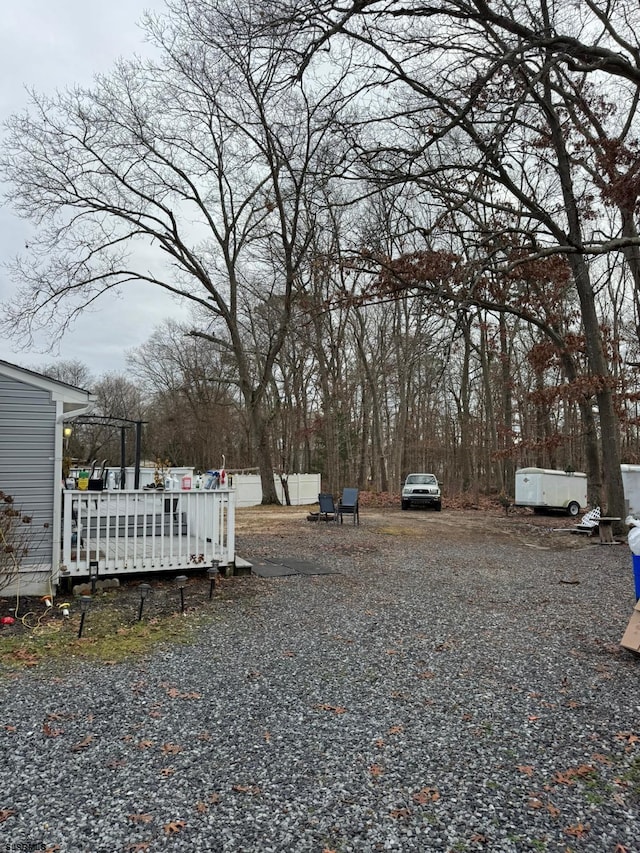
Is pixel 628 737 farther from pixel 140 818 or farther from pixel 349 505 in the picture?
pixel 349 505

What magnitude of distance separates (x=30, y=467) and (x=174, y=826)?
193 inches

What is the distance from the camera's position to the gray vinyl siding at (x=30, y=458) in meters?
6.25

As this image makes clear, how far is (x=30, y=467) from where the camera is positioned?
20.8 feet

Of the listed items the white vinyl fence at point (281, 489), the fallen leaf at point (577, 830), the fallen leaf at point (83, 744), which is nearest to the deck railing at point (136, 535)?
the fallen leaf at point (83, 744)

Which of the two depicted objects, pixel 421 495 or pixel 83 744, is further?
pixel 421 495

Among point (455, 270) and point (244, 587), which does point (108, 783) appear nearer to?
point (244, 587)

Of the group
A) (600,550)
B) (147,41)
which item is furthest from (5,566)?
(600,550)

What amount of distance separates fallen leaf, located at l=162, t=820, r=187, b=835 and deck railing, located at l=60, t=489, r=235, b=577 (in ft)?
14.6

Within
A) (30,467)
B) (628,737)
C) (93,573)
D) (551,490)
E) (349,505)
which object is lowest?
(628,737)

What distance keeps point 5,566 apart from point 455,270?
6.89 m

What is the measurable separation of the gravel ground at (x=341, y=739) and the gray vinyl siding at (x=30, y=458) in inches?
89.0

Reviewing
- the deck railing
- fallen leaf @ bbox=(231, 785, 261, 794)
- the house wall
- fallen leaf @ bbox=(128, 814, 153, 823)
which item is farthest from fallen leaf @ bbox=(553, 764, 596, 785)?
the house wall

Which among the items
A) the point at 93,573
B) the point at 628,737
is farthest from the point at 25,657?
the point at 628,737

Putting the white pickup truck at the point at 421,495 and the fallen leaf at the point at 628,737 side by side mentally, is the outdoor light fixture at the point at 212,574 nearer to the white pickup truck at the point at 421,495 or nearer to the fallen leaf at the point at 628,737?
the fallen leaf at the point at 628,737
